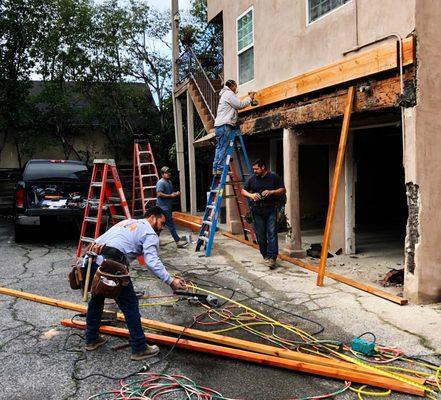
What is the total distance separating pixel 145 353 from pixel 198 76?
11.2 metres

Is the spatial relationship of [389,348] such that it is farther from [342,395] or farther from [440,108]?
[440,108]

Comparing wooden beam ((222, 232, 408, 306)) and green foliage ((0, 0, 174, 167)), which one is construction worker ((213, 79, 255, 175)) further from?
green foliage ((0, 0, 174, 167))

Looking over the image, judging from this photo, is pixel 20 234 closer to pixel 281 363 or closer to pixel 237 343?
pixel 237 343

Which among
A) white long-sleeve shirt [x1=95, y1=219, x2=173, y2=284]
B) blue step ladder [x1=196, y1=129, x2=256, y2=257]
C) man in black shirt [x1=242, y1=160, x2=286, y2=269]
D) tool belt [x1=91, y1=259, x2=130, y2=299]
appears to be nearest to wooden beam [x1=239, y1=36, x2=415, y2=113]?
blue step ladder [x1=196, y1=129, x2=256, y2=257]

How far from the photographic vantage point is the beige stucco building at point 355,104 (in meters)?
5.56

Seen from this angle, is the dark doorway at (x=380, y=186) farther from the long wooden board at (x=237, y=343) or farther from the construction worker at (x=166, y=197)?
the long wooden board at (x=237, y=343)

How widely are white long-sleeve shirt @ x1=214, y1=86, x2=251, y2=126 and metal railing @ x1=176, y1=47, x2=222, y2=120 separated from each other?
326 centimetres

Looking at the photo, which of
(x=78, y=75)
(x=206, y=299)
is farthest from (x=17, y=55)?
(x=206, y=299)

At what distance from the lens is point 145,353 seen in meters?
4.24

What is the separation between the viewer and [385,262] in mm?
8164

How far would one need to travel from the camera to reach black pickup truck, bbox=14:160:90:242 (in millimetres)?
9422

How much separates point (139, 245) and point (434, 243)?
12.0ft

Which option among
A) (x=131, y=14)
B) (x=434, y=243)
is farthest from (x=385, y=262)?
(x=131, y=14)

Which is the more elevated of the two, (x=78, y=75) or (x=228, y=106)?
(x=78, y=75)
